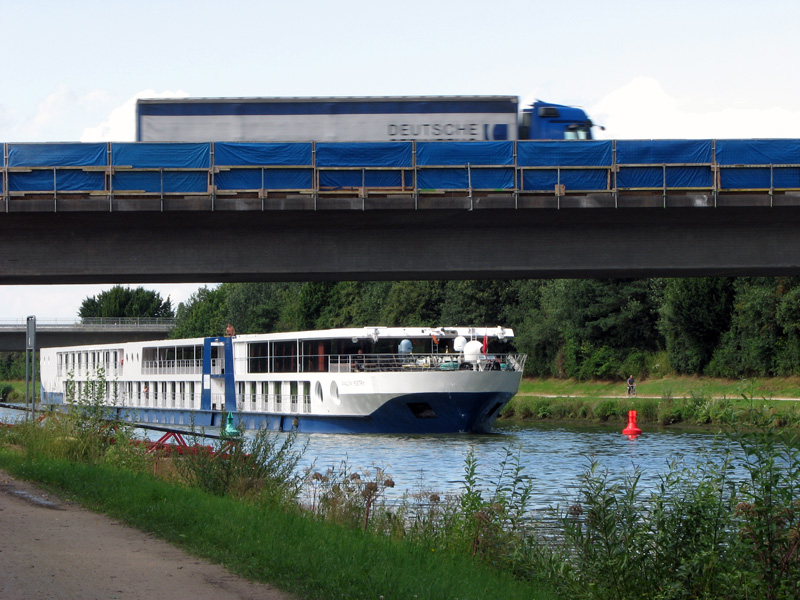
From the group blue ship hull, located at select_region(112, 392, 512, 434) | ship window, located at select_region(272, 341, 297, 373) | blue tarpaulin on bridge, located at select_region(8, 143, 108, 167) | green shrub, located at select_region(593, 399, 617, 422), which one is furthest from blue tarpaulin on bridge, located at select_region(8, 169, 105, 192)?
green shrub, located at select_region(593, 399, 617, 422)

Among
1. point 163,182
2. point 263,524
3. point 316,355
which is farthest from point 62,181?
point 316,355

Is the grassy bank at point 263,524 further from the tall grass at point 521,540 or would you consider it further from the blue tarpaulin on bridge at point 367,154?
the blue tarpaulin on bridge at point 367,154

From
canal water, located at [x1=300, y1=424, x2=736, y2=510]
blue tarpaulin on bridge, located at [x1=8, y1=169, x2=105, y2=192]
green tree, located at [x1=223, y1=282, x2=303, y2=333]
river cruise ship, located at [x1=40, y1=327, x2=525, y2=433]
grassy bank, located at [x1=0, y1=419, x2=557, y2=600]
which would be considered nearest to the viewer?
grassy bank, located at [x1=0, y1=419, x2=557, y2=600]

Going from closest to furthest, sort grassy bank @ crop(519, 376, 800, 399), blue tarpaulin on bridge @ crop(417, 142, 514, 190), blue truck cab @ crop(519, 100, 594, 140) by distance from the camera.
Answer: blue tarpaulin on bridge @ crop(417, 142, 514, 190)
blue truck cab @ crop(519, 100, 594, 140)
grassy bank @ crop(519, 376, 800, 399)

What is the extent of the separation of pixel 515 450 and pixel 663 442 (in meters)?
7.36

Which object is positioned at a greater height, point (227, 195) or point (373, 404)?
point (227, 195)

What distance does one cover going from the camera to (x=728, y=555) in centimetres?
1027

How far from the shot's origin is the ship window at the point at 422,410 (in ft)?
141

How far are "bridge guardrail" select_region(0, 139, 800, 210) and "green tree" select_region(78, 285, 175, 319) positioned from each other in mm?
128748

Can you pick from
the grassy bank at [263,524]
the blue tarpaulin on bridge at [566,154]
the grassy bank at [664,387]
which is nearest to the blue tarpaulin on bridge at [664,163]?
the blue tarpaulin on bridge at [566,154]

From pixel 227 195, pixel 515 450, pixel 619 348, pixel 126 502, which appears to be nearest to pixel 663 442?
pixel 515 450

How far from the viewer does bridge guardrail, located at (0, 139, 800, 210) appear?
27562 mm

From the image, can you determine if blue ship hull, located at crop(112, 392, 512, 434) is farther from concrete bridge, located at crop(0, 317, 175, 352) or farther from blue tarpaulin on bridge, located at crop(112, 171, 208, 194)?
concrete bridge, located at crop(0, 317, 175, 352)

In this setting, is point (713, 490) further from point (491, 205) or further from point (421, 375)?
point (421, 375)
